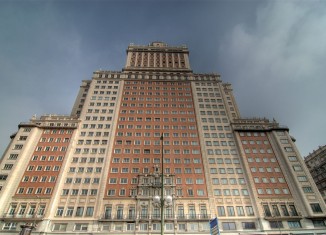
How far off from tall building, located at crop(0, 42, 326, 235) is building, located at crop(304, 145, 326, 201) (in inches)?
1173

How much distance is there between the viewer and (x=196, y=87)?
280ft

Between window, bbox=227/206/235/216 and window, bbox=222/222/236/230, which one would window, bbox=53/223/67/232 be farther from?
window, bbox=227/206/235/216

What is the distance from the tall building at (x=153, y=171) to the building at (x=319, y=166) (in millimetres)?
Answer: 29804

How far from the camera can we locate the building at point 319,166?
258 feet

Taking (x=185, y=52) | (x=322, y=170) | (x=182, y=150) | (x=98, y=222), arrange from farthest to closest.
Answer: (x=185, y=52) < (x=322, y=170) < (x=182, y=150) < (x=98, y=222)

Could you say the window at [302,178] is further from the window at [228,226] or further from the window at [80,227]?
the window at [80,227]

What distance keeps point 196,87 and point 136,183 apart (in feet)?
157

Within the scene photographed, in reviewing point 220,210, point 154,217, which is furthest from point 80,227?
point 220,210

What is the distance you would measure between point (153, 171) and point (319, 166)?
2856 inches

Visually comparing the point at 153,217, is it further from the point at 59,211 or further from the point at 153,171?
the point at 59,211

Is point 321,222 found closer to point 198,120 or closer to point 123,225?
point 198,120

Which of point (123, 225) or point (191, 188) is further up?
point (191, 188)

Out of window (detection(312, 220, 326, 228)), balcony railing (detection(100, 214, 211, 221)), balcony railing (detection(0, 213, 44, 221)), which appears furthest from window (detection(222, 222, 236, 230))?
balcony railing (detection(0, 213, 44, 221))

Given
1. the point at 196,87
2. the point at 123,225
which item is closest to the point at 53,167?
the point at 123,225
